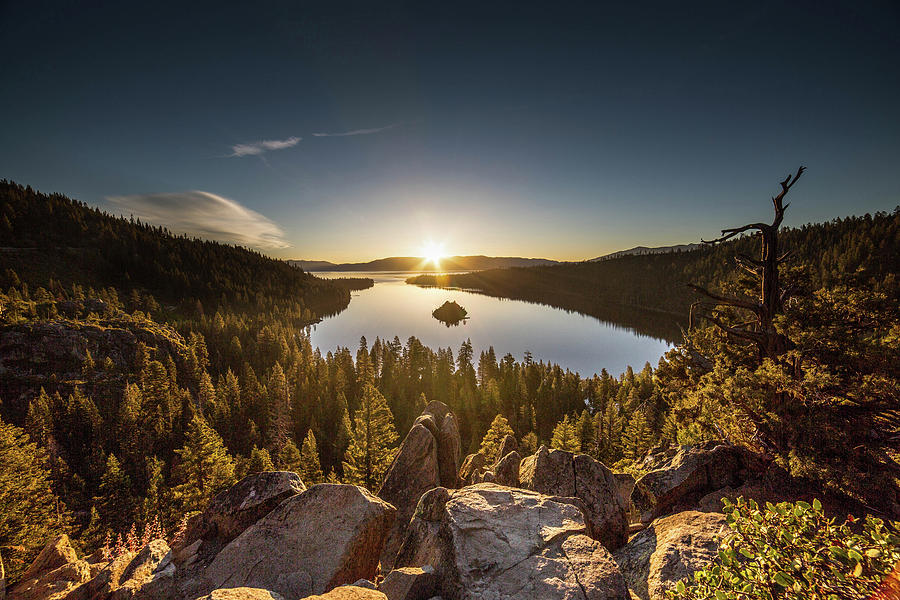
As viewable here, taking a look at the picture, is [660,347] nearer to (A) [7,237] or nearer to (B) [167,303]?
(B) [167,303]

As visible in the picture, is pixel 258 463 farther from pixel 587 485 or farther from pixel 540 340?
pixel 540 340

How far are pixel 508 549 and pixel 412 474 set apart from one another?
44.3 ft

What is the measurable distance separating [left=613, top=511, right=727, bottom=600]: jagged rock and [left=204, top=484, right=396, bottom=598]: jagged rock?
27.9 feet

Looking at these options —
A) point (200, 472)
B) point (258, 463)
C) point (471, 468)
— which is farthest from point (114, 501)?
point (471, 468)

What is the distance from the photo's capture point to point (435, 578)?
28.3ft

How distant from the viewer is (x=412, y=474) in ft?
67.4

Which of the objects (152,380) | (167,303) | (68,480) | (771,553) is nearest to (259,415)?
(152,380)

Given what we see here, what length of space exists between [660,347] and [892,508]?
170641 millimetres

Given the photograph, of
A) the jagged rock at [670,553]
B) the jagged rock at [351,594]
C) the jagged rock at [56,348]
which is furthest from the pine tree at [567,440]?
the jagged rock at [56,348]

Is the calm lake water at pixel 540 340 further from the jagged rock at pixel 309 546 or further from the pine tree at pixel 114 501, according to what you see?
the jagged rock at pixel 309 546

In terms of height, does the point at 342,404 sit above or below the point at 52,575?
below

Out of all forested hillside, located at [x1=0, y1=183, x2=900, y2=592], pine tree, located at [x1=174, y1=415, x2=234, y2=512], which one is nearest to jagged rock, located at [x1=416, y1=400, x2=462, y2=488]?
forested hillside, located at [x1=0, y1=183, x2=900, y2=592]

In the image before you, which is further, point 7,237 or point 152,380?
point 7,237

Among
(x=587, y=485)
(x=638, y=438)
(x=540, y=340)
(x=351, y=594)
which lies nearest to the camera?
(x=351, y=594)
